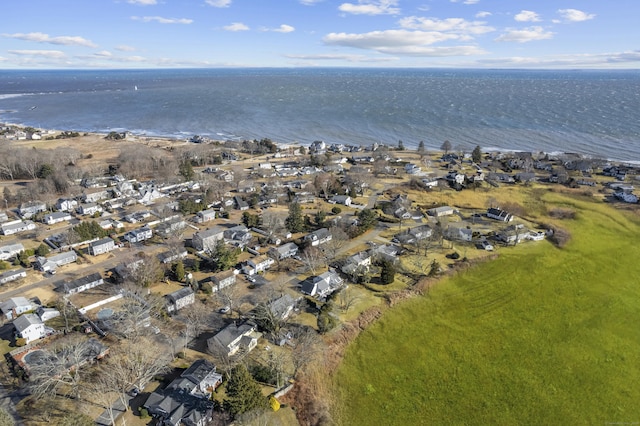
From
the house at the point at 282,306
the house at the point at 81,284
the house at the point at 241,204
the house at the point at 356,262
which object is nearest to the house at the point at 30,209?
the house at the point at 81,284

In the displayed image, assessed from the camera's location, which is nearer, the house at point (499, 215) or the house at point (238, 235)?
the house at point (238, 235)

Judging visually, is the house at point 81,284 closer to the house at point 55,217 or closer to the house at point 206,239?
the house at point 206,239

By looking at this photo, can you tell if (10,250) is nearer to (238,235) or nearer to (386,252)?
(238,235)

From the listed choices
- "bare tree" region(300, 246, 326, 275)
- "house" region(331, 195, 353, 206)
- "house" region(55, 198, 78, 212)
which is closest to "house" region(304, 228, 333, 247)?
"bare tree" region(300, 246, 326, 275)

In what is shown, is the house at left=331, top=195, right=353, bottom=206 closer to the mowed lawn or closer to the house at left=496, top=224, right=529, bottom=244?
the house at left=496, top=224, right=529, bottom=244

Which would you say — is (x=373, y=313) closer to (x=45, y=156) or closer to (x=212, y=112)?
(x=45, y=156)
